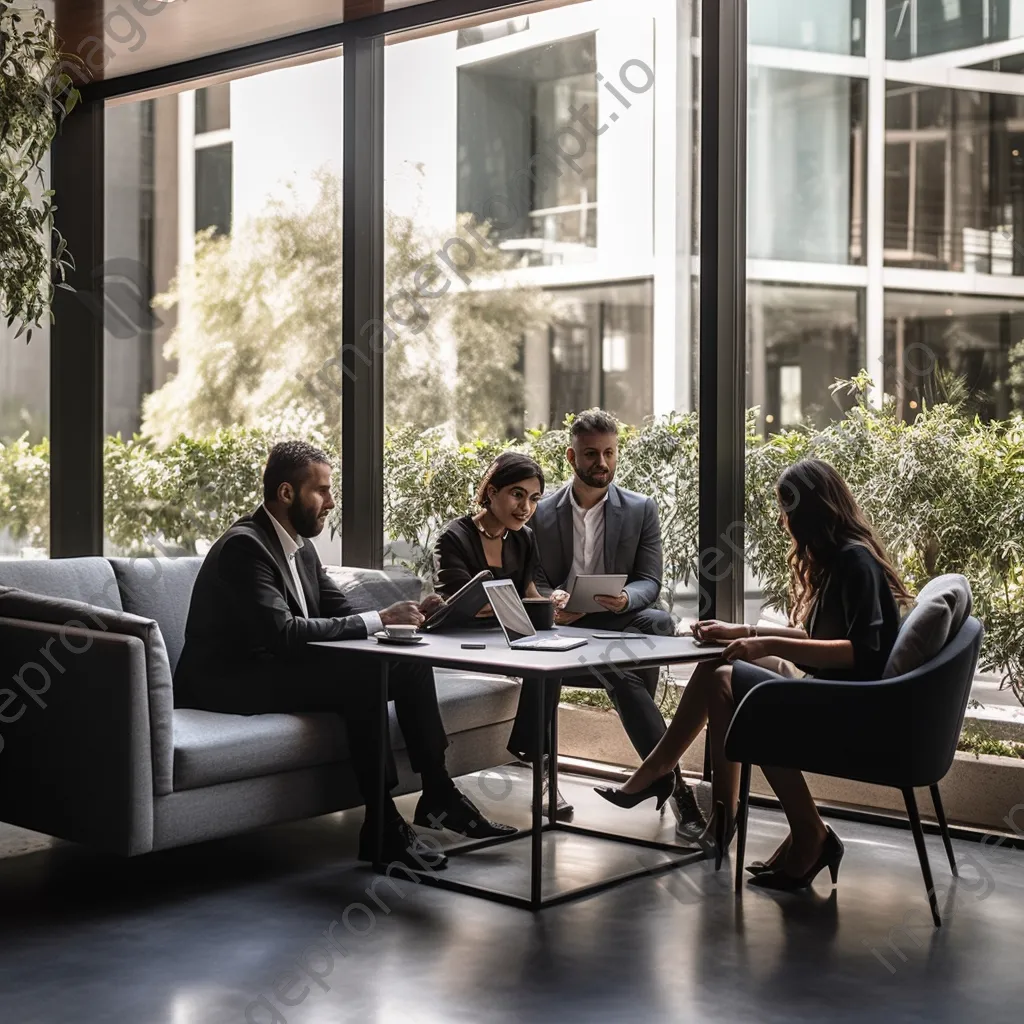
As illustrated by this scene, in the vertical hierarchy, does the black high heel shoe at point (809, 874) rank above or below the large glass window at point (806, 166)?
below

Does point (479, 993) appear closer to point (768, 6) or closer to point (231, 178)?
point (768, 6)

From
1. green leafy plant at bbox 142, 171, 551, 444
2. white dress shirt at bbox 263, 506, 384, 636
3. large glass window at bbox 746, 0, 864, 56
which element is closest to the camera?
white dress shirt at bbox 263, 506, 384, 636

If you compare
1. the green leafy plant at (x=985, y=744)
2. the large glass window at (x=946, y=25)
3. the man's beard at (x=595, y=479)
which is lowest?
the green leafy plant at (x=985, y=744)

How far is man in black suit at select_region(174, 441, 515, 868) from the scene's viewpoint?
404cm

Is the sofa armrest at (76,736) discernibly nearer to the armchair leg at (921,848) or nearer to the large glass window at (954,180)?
the armchair leg at (921,848)

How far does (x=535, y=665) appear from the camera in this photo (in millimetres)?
3502

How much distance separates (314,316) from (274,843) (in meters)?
2.91

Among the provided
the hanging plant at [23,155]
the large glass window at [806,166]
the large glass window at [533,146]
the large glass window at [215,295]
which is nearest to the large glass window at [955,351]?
the large glass window at [806,166]

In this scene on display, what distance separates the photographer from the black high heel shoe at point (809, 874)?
384 centimetres

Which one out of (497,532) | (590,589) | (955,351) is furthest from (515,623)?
(955,351)

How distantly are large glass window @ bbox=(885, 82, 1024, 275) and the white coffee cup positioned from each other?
2270mm

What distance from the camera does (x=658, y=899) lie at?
3.75 meters

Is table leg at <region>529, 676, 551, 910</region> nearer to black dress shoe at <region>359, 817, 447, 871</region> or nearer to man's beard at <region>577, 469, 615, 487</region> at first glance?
black dress shoe at <region>359, 817, 447, 871</region>

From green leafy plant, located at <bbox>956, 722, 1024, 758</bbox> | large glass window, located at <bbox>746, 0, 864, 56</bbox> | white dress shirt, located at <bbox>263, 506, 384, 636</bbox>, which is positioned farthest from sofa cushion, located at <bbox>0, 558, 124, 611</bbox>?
large glass window, located at <bbox>746, 0, 864, 56</bbox>
